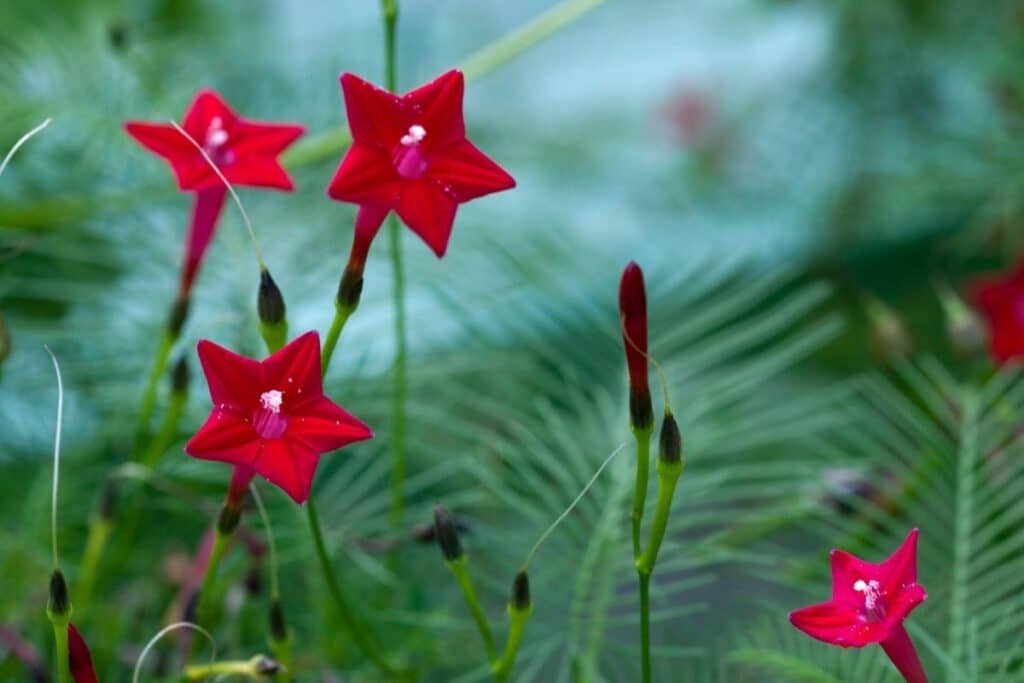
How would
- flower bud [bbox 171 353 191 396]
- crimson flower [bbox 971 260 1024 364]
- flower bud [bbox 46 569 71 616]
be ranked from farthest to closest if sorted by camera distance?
1. crimson flower [bbox 971 260 1024 364]
2. flower bud [bbox 171 353 191 396]
3. flower bud [bbox 46 569 71 616]

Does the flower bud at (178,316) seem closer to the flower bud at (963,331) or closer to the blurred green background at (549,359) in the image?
the blurred green background at (549,359)

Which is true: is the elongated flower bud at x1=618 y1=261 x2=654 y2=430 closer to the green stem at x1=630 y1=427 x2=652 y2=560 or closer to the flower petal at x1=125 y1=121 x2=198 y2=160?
the green stem at x1=630 y1=427 x2=652 y2=560

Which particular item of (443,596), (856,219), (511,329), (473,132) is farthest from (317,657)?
(856,219)

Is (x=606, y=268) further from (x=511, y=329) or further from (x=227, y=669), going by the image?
(x=227, y=669)

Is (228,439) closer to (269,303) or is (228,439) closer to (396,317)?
(269,303)

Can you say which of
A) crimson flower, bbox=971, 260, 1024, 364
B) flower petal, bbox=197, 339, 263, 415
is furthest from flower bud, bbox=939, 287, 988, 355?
flower petal, bbox=197, 339, 263, 415

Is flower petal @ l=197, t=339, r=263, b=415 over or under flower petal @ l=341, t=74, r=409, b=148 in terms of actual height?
under

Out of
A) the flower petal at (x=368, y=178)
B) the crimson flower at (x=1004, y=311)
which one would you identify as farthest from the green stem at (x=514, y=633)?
the crimson flower at (x=1004, y=311)
